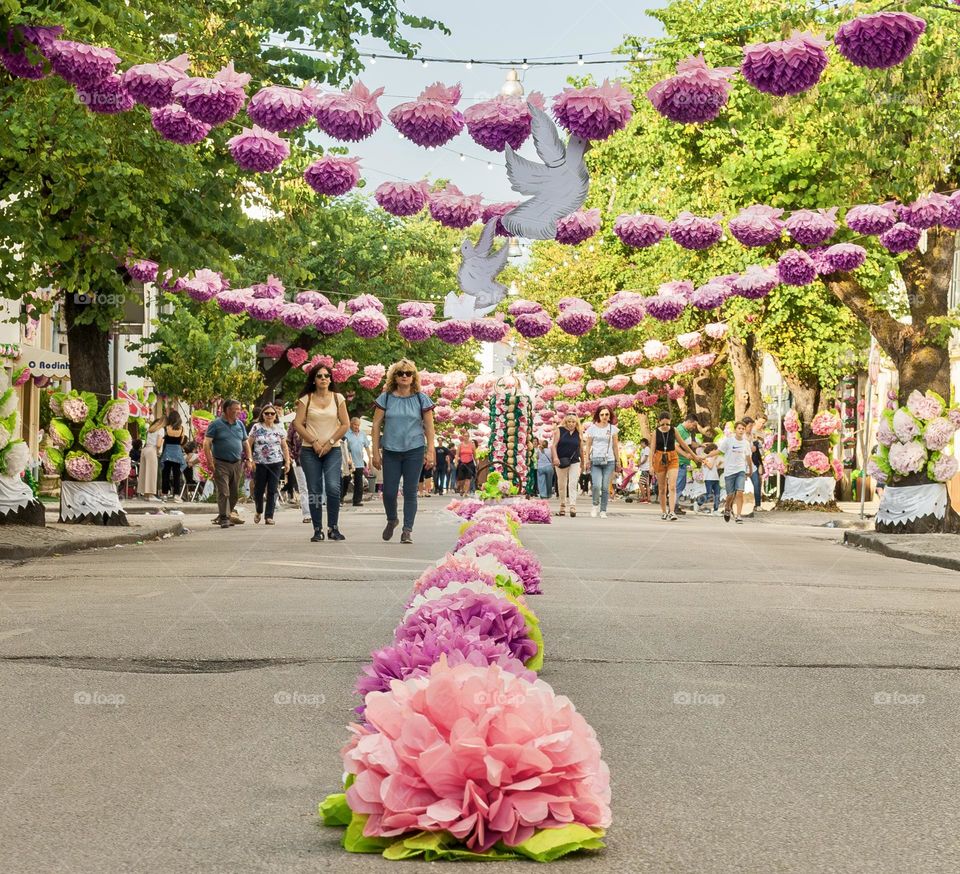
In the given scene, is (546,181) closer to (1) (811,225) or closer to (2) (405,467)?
(2) (405,467)

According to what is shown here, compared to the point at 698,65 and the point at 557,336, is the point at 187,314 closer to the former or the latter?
the point at 557,336

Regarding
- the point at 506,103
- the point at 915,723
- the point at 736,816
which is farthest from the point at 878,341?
the point at 736,816

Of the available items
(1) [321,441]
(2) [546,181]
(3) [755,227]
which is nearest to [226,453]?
(1) [321,441]

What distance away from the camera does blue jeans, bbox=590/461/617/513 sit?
29297 millimetres

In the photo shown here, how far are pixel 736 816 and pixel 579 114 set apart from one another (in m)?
9.25

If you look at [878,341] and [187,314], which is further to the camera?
[187,314]

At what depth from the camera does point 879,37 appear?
40.8ft

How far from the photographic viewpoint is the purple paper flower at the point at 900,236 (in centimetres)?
1936

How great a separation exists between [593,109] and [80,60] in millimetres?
4027

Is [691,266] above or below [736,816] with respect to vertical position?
above

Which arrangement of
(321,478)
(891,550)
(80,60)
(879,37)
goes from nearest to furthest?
(879,37) < (80,60) < (321,478) < (891,550)

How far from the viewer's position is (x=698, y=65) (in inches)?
525

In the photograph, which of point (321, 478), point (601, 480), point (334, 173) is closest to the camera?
point (334, 173)

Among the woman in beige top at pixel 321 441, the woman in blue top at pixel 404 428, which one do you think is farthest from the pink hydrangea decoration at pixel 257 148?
the woman in beige top at pixel 321 441
